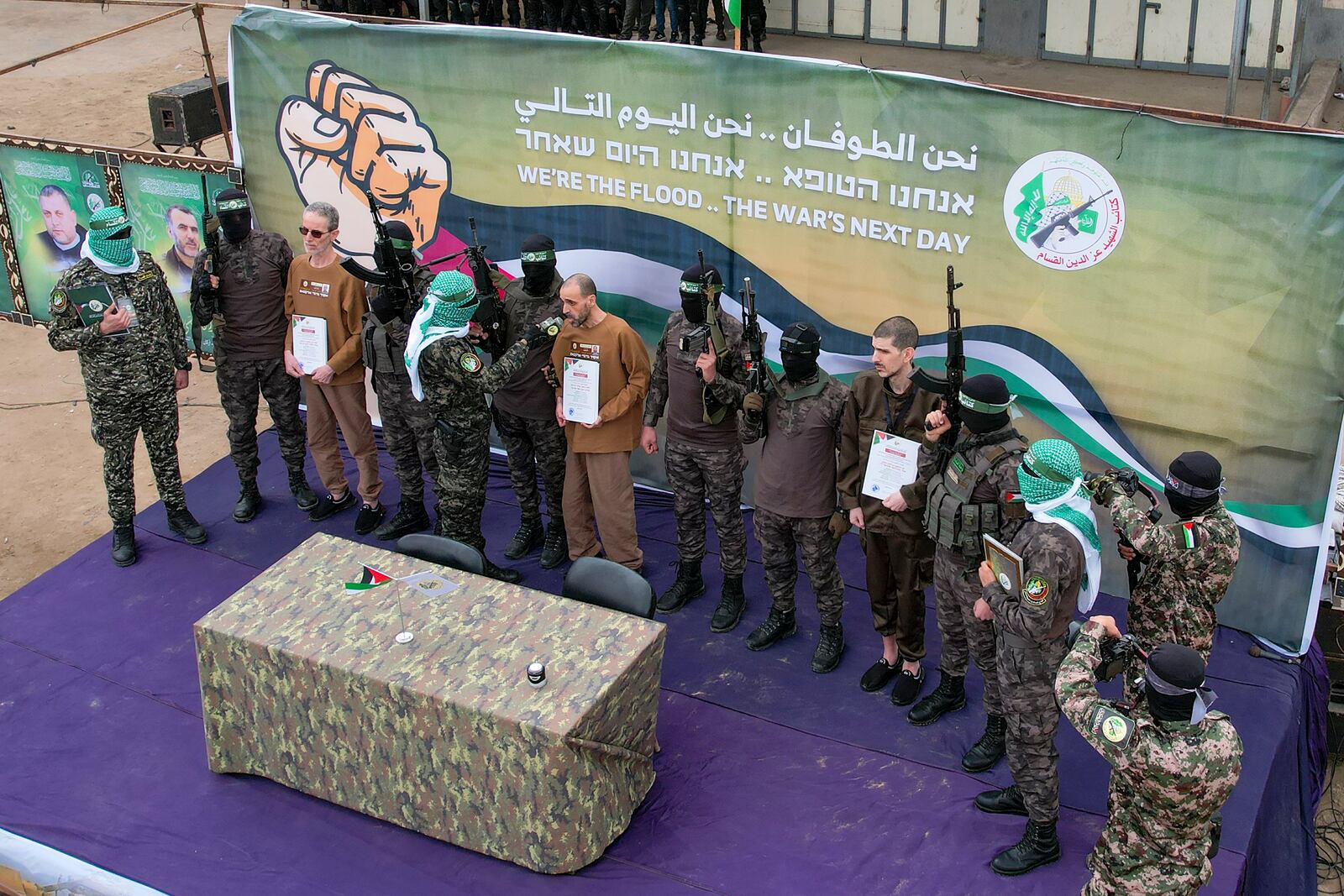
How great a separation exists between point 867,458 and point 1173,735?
6.42 ft

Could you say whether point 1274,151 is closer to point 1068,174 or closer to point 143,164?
point 1068,174

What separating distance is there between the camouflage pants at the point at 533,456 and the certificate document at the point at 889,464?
1942 millimetres

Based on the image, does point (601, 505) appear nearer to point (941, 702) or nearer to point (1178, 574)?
point (941, 702)

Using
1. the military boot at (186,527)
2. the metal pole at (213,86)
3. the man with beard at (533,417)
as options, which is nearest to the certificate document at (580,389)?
the man with beard at (533,417)

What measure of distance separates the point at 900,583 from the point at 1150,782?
5.91ft

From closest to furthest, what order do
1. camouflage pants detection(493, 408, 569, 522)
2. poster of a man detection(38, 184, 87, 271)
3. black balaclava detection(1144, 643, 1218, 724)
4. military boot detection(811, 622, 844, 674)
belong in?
black balaclava detection(1144, 643, 1218, 724), military boot detection(811, 622, 844, 674), camouflage pants detection(493, 408, 569, 522), poster of a man detection(38, 184, 87, 271)

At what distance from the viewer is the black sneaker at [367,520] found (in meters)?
7.39

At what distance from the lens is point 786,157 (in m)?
6.47

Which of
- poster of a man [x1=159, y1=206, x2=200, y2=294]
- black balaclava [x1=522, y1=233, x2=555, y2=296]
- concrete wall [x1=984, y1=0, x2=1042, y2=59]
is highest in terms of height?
concrete wall [x1=984, y1=0, x2=1042, y2=59]

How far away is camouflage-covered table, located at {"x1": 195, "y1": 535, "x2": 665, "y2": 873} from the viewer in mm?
4746

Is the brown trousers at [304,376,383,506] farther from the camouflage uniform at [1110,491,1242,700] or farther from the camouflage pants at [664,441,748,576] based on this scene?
the camouflage uniform at [1110,491,1242,700]

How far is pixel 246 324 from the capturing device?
7223 mm

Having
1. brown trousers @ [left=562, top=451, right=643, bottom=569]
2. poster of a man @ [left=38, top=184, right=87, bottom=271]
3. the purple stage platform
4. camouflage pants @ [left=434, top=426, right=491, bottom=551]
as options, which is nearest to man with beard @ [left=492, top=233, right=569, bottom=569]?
brown trousers @ [left=562, top=451, right=643, bottom=569]

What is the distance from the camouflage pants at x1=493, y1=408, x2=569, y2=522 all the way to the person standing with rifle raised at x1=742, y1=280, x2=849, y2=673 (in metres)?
1.33
